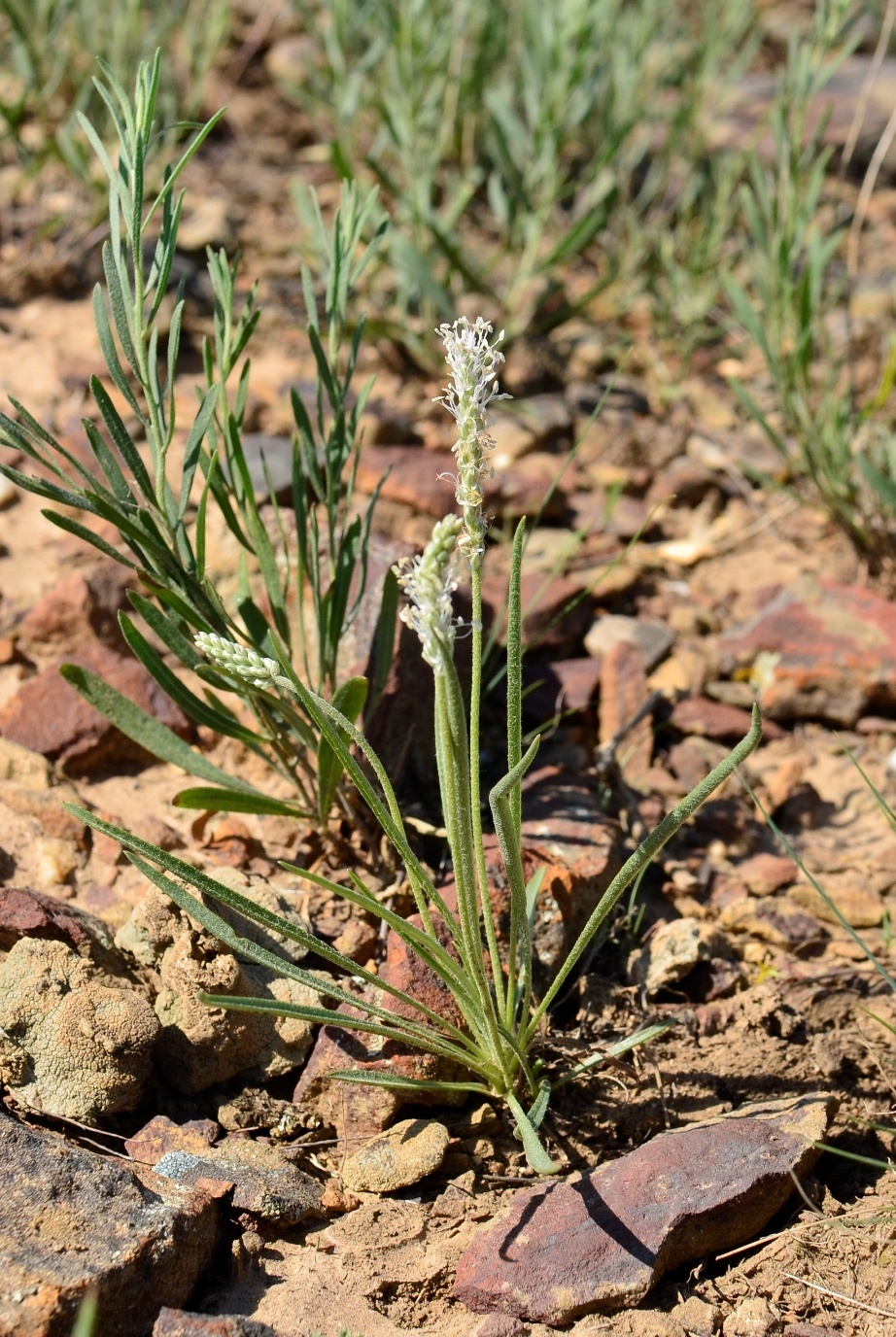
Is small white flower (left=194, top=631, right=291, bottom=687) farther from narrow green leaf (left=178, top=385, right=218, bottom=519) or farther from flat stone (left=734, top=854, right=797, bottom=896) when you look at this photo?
flat stone (left=734, top=854, right=797, bottom=896)

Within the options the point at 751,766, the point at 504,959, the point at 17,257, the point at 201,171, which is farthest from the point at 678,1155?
the point at 201,171

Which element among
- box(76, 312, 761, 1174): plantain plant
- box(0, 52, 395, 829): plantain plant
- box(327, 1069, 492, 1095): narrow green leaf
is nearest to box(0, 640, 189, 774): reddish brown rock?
box(0, 52, 395, 829): plantain plant

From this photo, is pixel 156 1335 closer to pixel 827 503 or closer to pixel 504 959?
pixel 504 959

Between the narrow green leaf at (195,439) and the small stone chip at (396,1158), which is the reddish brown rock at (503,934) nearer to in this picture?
the small stone chip at (396,1158)

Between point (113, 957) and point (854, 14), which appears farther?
point (854, 14)

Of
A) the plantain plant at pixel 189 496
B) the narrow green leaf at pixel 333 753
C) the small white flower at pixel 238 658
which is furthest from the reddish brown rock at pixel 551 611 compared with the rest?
the small white flower at pixel 238 658
